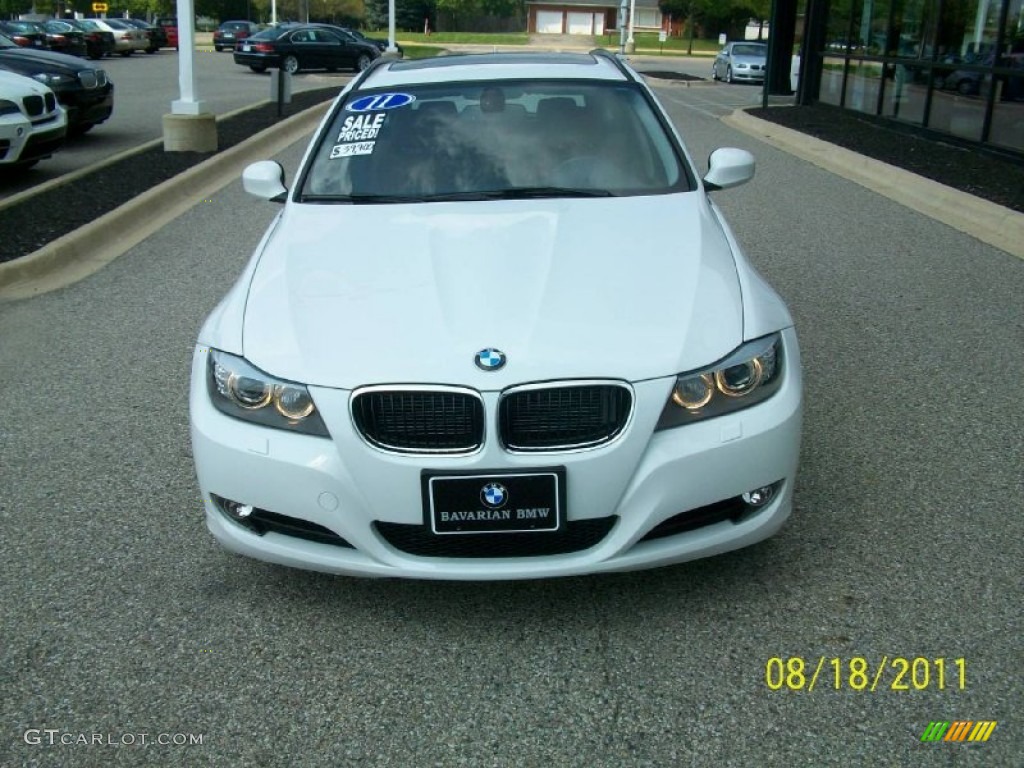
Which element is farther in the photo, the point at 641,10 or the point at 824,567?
the point at 641,10

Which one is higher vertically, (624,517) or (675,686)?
(624,517)

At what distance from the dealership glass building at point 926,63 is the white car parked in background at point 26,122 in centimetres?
1078

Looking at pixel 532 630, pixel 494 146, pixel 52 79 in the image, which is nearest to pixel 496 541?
pixel 532 630

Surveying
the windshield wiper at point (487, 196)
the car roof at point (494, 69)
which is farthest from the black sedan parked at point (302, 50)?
the windshield wiper at point (487, 196)

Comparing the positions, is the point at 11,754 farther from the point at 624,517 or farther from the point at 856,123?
the point at 856,123

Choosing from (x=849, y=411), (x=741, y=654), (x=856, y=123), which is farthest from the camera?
(x=856, y=123)

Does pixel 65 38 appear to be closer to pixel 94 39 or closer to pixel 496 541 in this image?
pixel 94 39

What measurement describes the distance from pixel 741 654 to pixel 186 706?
160 centimetres

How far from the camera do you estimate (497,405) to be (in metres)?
3.21

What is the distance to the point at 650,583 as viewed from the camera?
12.3 ft

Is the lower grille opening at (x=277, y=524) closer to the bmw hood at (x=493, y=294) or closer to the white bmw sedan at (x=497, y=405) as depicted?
the white bmw sedan at (x=497, y=405)

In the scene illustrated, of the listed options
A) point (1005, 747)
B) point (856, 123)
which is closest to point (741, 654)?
point (1005, 747)
